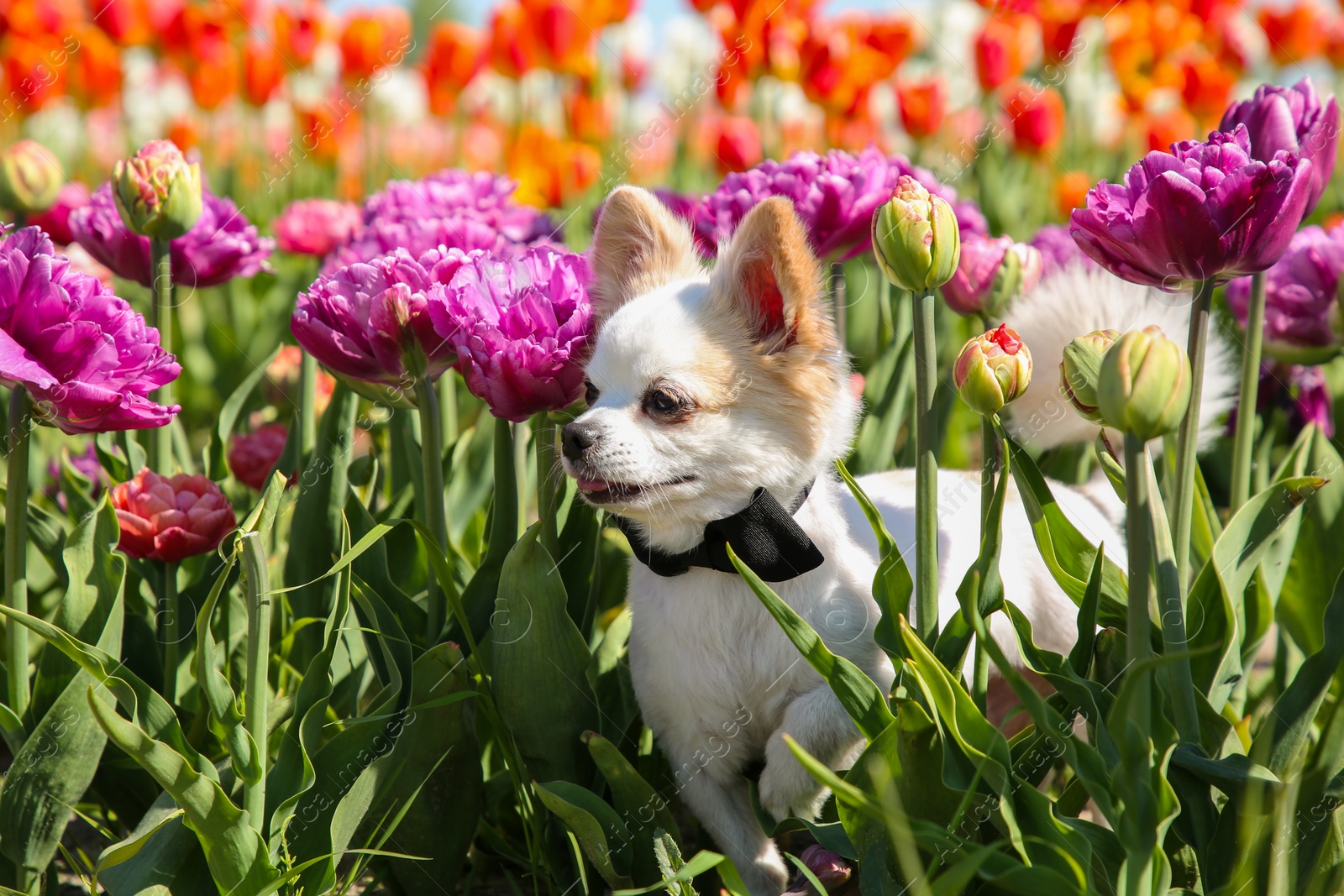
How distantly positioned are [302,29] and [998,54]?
2896mm

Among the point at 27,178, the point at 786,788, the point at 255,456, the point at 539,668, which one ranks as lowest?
the point at 786,788

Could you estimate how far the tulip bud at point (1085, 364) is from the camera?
4.02ft

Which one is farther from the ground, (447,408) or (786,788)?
(447,408)

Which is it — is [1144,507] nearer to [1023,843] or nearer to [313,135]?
[1023,843]

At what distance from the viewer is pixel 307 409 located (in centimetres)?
230

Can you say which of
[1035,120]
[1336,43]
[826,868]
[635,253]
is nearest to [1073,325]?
[635,253]

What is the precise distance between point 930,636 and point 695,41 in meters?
5.00

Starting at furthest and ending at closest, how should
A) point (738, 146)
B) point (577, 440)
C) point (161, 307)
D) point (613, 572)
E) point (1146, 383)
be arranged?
point (738, 146), point (613, 572), point (161, 307), point (577, 440), point (1146, 383)

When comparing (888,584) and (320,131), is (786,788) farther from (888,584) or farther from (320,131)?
(320,131)

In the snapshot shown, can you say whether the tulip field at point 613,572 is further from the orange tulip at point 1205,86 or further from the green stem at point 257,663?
the orange tulip at point 1205,86

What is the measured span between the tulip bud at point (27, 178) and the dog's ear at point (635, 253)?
4.92ft

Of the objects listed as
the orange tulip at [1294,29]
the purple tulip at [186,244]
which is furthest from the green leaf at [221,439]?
the orange tulip at [1294,29]

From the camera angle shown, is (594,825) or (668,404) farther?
(668,404)

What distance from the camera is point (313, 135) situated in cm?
493
